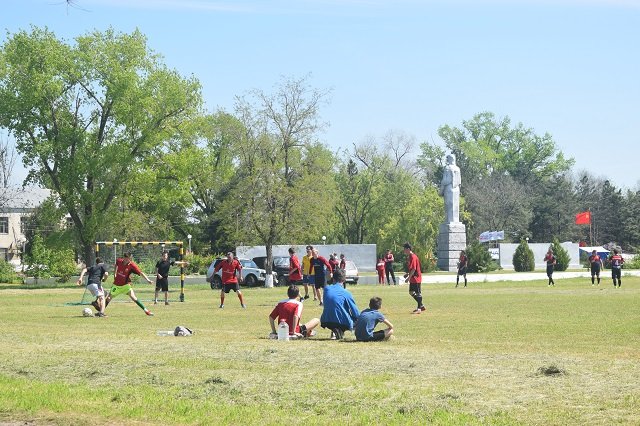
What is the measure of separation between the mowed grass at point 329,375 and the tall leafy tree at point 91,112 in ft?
124

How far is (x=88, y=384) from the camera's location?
13.0m

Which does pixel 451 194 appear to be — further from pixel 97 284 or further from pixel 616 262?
pixel 97 284

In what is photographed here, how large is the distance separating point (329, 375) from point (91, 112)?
52032 mm

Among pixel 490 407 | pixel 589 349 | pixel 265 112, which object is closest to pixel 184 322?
pixel 589 349

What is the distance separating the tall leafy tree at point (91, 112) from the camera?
197 feet

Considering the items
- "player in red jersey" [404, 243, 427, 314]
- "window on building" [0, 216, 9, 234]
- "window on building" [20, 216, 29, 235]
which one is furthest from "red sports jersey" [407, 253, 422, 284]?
"window on building" [0, 216, 9, 234]

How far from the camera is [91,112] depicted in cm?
6259

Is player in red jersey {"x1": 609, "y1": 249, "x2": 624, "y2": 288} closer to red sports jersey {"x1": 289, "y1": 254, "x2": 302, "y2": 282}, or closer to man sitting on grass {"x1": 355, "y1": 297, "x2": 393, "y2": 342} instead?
red sports jersey {"x1": 289, "y1": 254, "x2": 302, "y2": 282}

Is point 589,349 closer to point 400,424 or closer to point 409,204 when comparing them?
point 400,424

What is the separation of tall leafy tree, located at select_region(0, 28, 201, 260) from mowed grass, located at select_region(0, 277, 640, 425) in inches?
1492

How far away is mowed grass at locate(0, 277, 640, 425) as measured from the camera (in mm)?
10492

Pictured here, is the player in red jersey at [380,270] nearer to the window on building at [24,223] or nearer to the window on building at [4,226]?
the window on building at [24,223]

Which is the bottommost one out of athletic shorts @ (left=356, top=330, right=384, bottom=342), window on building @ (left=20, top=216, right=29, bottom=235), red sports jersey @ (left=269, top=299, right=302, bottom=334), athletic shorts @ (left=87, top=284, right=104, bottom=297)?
athletic shorts @ (left=356, top=330, right=384, bottom=342)

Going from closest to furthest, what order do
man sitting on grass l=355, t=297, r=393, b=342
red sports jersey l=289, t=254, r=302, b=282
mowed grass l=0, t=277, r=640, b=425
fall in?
1. mowed grass l=0, t=277, r=640, b=425
2. man sitting on grass l=355, t=297, r=393, b=342
3. red sports jersey l=289, t=254, r=302, b=282
